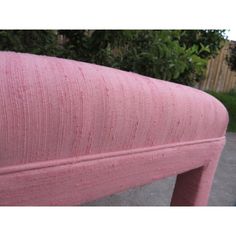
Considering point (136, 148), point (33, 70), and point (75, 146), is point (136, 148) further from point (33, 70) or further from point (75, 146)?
point (33, 70)

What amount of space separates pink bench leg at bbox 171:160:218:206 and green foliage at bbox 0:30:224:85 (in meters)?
1.10

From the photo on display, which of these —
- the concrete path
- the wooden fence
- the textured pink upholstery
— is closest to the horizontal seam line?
the textured pink upholstery

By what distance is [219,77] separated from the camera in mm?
8555

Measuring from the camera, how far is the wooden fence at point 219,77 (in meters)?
8.16

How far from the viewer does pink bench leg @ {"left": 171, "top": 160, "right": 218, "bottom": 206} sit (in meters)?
0.83

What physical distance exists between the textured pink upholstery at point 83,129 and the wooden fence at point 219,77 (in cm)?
757

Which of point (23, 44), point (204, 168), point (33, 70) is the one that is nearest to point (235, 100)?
point (23, 44)

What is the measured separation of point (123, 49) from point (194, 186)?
1.49 metres

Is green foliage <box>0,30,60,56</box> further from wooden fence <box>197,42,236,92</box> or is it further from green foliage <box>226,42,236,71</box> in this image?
wooden fence <box>197,42,236,92</box>

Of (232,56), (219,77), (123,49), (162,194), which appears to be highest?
(232,56)

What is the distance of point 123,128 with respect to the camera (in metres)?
0.54

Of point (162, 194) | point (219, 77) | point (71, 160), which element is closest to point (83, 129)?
point (71, 160)

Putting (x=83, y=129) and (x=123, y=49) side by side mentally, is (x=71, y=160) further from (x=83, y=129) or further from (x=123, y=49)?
(x=123, y=49)

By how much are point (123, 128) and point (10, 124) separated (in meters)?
0.20
